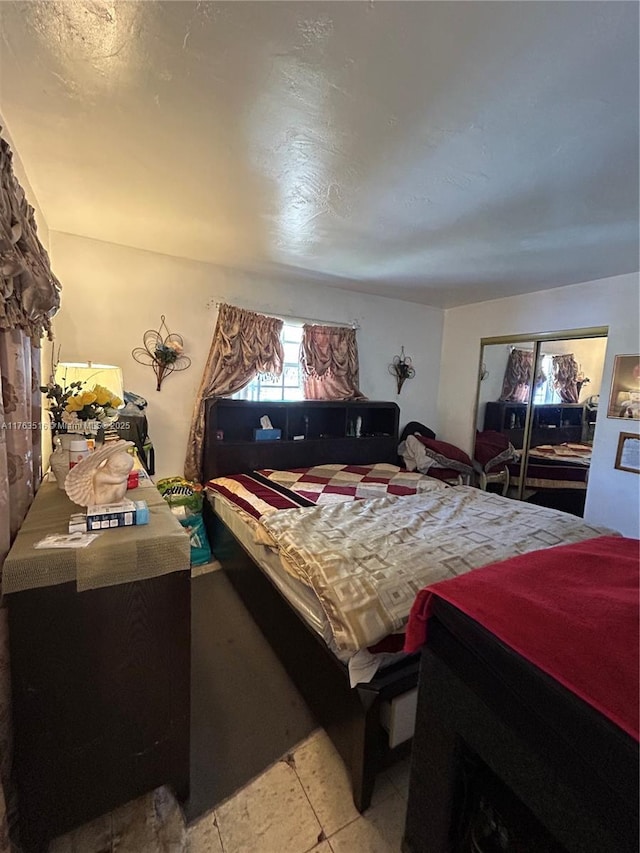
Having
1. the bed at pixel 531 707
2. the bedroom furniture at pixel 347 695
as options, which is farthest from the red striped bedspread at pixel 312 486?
the bed at pixel 531 707

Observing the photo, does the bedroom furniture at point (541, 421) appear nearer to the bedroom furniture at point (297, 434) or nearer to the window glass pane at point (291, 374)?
the bedroom furniture at point (297, 434)

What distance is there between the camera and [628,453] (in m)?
2.91

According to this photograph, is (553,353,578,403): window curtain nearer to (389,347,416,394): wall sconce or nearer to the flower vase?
(389,347,416,394): wall sconce

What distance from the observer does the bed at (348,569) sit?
1.29 meters

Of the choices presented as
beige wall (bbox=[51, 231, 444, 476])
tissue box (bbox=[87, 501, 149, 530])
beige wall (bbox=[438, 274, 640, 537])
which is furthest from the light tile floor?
beige wall (bbox=[438, 274, 640, 537])

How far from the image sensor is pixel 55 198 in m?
2.10

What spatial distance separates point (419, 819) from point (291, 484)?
82.4 inches

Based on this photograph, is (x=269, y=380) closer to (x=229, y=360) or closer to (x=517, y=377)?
(x=229, y=360)

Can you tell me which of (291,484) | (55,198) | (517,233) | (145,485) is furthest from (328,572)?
(55,198)

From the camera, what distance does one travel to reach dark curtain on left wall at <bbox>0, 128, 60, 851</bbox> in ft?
3.22

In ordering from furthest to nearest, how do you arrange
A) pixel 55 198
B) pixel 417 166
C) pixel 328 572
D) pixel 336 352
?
1. pixel 336 352
2. pixel 55 198
3. pixel 417 166
4. pixel 328 572

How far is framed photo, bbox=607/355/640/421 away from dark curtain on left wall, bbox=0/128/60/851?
3.80 m

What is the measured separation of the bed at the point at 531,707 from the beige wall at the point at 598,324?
Answer: 237 centimetres

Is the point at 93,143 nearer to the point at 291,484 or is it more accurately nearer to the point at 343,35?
the point at 343,35
